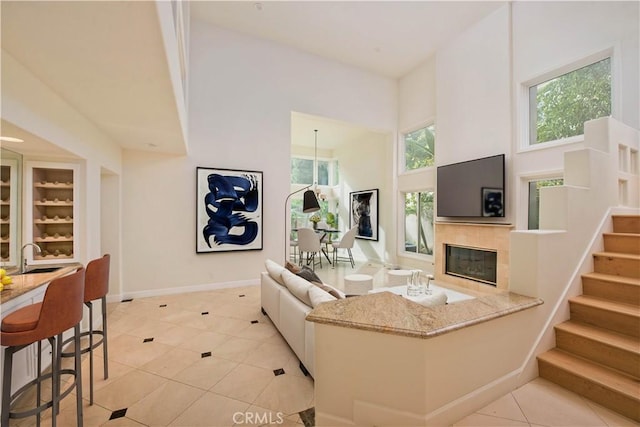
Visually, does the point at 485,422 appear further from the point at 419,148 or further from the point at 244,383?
the point at 419,148

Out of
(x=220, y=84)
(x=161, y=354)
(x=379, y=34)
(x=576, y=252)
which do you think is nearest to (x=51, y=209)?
(x=161, y=354)

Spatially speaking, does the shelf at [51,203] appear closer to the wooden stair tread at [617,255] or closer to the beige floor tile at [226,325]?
the beige floor tile at [226,325]

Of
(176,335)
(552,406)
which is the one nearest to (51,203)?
(176,335)

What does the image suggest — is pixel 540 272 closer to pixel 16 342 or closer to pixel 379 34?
pixel 16 342

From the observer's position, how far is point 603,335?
6.54 ft

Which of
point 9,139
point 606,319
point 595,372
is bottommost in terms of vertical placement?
point 595,372

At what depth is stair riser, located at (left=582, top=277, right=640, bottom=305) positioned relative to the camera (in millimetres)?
2086

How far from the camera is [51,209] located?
3154mm

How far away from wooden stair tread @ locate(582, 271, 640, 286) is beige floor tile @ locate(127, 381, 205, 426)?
3410 mm

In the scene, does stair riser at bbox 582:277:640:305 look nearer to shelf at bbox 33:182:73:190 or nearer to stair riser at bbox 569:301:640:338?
stair riser at bbox 569:301:640:338

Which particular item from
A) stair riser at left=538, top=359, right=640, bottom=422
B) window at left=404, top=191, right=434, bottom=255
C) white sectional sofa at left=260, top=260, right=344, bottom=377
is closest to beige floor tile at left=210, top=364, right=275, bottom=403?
white sectional sofa at left=260, top=260, right=344, bottom=377

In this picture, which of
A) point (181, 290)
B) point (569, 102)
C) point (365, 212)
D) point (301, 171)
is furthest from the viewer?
point (301, 171)

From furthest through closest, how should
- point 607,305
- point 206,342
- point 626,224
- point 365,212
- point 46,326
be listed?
1. point 365,212
2. point 206,342
3. point 626,224
4. point 607,305
5. point 46,326

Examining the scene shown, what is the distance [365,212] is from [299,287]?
5928mm
